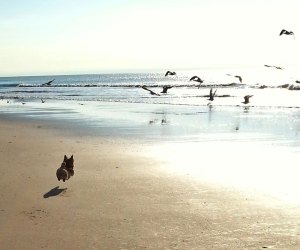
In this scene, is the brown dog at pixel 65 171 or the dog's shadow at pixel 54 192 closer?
the dog's shadow at pixel 54 192

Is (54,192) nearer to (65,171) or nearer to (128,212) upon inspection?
(65,171)

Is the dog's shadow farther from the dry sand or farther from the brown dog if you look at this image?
the brown dog

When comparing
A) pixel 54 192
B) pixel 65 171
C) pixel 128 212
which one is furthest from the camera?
pixel 65 171

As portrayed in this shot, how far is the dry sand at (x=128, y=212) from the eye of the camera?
5641mm

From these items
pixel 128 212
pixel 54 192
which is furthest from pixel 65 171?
pixel 128 212

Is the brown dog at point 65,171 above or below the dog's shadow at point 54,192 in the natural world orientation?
above

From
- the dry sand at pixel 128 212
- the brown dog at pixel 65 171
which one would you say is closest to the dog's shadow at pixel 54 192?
the dry sand at pixel 128 212

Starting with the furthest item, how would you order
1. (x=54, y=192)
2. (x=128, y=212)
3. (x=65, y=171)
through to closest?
(x=65, y=171) < (x=54, y=192) < (x=128, y=212)

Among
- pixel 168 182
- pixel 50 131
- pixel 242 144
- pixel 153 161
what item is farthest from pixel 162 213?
pixel 50 131

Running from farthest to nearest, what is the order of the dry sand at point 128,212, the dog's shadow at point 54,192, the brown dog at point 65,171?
the brown dog at point 65,171 < the dog's shadow at point 54,192 < the dry sand at point 128,212

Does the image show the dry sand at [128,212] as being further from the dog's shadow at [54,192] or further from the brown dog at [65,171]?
the brown dog at [65,171]

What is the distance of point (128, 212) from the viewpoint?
6.75 meters

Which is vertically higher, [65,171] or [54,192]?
[65,171]

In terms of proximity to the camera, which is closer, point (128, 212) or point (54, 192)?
point (128, 212)
